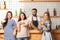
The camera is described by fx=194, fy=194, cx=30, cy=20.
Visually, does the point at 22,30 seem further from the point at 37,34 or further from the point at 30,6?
the point at 30,6

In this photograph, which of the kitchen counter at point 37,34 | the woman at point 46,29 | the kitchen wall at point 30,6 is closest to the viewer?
the woman at point 46,29

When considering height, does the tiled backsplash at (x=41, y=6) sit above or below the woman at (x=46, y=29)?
above

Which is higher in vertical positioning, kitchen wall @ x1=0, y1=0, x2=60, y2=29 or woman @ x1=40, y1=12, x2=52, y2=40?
kitchen wall @ x1=0, y1=0, x2=60, y2=29

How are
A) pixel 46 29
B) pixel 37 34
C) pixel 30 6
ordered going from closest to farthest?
pixel 46 29 → pixel 37 34 → pixel 30 6

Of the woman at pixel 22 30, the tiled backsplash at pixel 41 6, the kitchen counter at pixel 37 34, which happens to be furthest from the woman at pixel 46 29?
the tiled backsplash at pixel 41 6

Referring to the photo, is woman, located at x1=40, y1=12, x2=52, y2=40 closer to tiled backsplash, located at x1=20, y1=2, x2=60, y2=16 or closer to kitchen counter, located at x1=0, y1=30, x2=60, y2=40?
kitchen counter, located at x1=0, y1=30, x2=60, y2=40

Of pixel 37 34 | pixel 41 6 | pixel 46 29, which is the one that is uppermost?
pixel 41 6

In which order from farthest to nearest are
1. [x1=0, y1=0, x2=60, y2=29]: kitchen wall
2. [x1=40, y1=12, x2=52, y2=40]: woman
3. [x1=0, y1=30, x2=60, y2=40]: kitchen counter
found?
[x1=0, y1=0, x2=60, y2=29]: kitchen wall < [x1=0, y1=30, x2=60, y2=40]: kitchen counter < [x1=40, y1=12, x2=52, y2=40]: woman

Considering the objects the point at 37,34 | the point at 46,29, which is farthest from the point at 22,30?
the point at 46,29

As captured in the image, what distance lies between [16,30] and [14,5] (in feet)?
2.93

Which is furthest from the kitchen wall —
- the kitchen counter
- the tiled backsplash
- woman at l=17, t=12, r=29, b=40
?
woman at l=17, t=12, r=29, b=40

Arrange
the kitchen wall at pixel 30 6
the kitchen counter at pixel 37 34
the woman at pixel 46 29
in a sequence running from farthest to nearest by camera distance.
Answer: the kitchen wall at pixel 30 6 < the kitchen counter at pixel 37 34 < the woman at pixel 46 29

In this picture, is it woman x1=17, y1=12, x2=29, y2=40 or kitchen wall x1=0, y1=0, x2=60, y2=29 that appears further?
kitchen wall x1=0, y1=0, x2=60, y2=29

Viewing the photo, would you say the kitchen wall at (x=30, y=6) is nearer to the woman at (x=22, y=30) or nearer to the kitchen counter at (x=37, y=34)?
the kitchen counter at (x=37, y=34)
